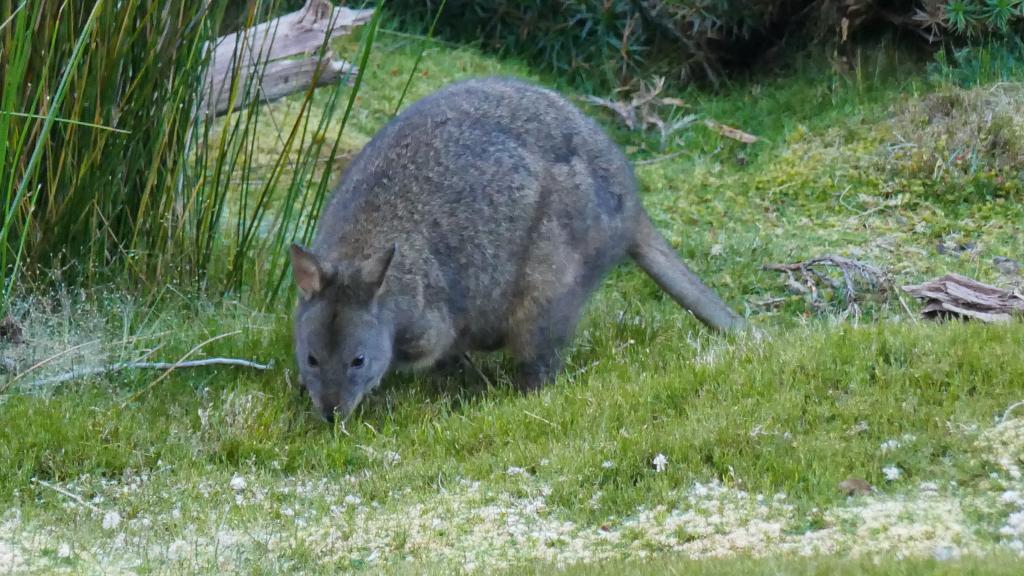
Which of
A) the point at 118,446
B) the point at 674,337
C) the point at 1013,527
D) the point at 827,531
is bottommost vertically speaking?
the point at 118,446

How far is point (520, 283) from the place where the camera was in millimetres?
7391

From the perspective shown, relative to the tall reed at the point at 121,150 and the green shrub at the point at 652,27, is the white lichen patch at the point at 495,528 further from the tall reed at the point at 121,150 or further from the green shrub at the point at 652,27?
the green shrub at the point at 652,27

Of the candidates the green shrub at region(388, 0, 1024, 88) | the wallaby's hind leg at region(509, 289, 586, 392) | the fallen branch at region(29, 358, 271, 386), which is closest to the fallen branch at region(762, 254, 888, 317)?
the wallaby's hind leg at region(509, 289, 586, 392)

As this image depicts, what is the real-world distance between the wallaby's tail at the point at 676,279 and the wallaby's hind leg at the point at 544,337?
2.30 ft

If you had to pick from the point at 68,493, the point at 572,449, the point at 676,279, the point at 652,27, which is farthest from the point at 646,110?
the point at 68,493

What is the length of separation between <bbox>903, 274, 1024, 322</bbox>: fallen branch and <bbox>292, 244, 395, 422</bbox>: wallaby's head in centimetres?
302

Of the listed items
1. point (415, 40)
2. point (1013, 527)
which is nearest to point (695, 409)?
point (1013, 527)

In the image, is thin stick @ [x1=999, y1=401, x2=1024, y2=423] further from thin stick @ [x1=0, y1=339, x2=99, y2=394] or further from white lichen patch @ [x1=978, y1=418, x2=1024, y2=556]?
thin stick @ [x1=0, y1=339, x2=99, y2=394]

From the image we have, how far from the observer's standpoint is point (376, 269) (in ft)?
22.2

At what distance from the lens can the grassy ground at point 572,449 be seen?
500 centimetres

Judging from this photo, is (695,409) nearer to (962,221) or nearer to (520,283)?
(520,283)

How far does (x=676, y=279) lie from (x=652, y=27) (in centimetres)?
526

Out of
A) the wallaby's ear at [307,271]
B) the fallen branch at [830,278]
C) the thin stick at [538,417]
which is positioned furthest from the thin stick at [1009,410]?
the wallaby's ear at [307,271]

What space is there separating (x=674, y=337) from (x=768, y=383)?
1.27 metres
